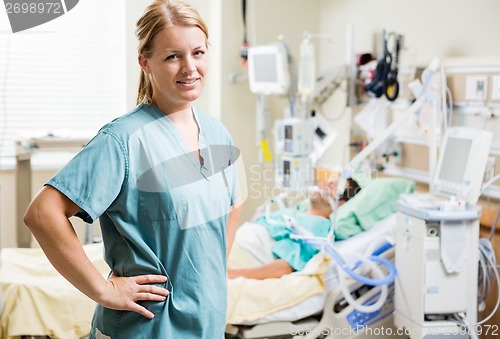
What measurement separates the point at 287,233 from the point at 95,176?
5.83 ft

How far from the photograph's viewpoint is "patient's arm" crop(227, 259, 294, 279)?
260 centimetres

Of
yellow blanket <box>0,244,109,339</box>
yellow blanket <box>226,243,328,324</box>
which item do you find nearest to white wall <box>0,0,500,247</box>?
yellow blanket <box>226,243,328,324</box>

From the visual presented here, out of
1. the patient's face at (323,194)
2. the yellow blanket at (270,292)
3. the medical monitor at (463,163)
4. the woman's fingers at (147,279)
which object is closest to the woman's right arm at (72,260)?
the woman's fingers at (147,279)

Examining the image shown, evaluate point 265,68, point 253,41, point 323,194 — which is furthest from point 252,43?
point 323,194

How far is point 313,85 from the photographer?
11.0 ft

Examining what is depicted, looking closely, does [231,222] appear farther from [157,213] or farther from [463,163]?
[463,163]

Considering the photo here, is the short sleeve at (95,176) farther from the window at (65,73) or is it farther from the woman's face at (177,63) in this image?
the window at (65,73)

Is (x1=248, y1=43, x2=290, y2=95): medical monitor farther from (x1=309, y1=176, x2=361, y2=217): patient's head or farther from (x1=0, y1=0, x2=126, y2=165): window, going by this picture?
(x1=0, y1=0, x2=126, y2=165): window

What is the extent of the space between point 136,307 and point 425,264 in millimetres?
1356

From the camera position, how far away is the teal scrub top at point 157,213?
119 cm

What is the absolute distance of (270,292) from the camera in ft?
7.98

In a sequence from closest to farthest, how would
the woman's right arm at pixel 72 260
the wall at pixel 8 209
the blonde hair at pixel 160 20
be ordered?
the woman's right arm at pixel 72 260 → the blonde hair at pixel 160 20 → the wall at pixel 8 209

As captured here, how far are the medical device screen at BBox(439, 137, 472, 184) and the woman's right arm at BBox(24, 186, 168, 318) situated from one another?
153cm

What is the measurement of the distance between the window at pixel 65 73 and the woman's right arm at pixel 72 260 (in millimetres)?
2779
